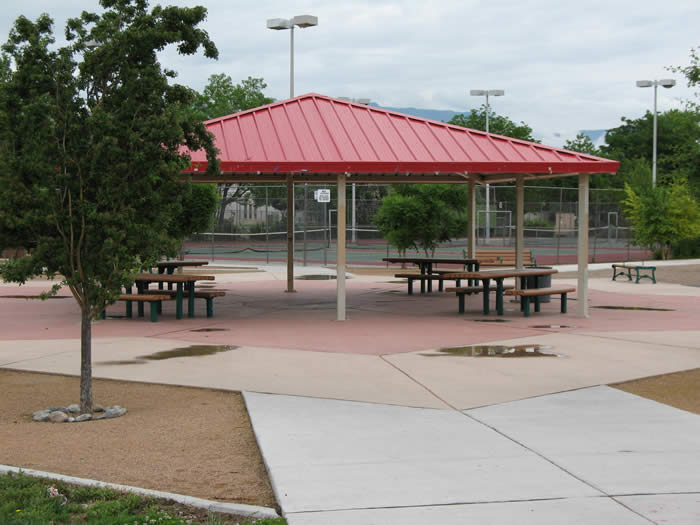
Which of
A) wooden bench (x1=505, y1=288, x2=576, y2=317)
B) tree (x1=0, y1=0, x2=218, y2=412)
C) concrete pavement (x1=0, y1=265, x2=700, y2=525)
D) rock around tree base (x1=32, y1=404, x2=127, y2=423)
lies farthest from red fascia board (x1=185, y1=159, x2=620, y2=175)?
rock around tree base (x1=32, y1=404, x2=127, y2=423)

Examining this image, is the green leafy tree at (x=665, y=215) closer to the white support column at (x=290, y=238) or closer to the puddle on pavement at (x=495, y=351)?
the white support column at (x=290, y=238)

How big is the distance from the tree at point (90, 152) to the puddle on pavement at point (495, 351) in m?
4.77

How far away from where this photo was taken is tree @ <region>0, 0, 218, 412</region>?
279 inches

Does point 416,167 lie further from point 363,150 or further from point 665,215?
point 665,215

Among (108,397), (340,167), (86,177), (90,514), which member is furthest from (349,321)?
(90,514)

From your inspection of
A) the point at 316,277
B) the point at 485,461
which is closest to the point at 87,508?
the point at 485,461

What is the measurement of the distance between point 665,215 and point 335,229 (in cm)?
1444

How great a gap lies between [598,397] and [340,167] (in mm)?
7143

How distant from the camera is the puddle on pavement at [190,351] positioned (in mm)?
10688

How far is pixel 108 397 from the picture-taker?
8180 mm

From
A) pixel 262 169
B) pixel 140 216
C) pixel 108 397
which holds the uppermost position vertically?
pixel 262 169

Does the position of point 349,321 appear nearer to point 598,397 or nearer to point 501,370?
point 501,370

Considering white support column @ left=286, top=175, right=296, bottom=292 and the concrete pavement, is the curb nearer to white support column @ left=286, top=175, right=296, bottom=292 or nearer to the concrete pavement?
the concrete pavement

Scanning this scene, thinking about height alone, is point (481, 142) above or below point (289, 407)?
above
